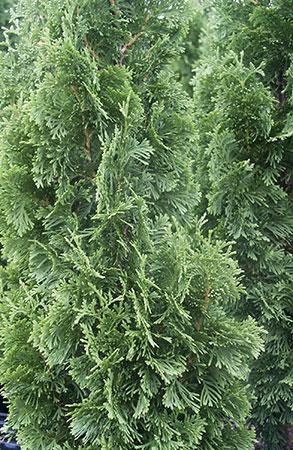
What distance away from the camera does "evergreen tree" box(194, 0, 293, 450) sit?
3.94 metres

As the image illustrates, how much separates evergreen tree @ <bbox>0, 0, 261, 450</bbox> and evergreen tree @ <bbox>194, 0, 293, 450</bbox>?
936mm

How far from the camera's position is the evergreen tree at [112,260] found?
2.67 metres

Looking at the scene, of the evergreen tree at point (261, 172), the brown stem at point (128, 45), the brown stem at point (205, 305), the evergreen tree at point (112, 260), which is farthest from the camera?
the evergreen tree at point (261, 172)

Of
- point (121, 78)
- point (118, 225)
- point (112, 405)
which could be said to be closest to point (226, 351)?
point (112, 405)

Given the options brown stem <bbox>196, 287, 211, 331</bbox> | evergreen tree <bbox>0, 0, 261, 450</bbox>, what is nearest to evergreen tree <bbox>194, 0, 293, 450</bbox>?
evergreen tree <bbox>0, 0, 261, 450</bbox>

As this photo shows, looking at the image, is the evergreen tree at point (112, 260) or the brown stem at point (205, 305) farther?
the brown stem at point (205, 305)

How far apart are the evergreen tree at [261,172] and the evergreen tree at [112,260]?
3.07 ft

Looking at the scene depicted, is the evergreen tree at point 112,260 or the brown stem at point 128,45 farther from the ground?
the brown stem at point 128,45

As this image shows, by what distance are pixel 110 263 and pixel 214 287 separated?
599 millimetres

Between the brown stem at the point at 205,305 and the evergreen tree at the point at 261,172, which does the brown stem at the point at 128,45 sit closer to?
the evergreen tree at the point at 261,172

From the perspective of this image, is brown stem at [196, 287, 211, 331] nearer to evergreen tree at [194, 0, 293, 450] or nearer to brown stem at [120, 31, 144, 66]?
evergreen tree at [194, 0, 293, 450]

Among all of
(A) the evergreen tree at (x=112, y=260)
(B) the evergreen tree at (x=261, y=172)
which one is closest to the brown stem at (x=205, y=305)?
(A) the evergreen tree at (x=112, y=260)

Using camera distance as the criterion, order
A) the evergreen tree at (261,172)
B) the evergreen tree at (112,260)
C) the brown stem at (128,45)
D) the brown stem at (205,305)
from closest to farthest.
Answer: the evergreen tree at (112,260)
the brown stem at (205,305)
the brown stem at (128,45)
the evergreen tree at (261,172)

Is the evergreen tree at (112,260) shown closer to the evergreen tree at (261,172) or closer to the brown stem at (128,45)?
the brown stem at (128,45)
